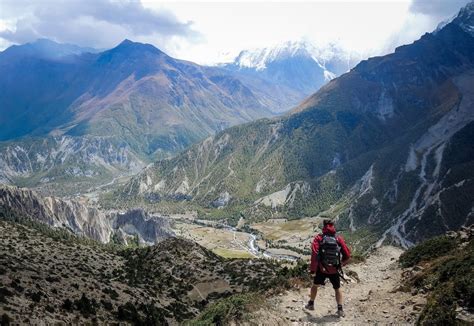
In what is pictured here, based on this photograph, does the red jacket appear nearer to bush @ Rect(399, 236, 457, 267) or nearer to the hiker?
the hiker

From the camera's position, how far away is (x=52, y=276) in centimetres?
6306

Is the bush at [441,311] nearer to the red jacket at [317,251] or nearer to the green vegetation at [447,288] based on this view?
the green vegetation at [447,288]

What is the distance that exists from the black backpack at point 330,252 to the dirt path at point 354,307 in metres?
3.38

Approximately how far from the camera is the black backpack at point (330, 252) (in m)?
26.1

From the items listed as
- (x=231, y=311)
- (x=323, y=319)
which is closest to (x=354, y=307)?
(x=323, y=319)

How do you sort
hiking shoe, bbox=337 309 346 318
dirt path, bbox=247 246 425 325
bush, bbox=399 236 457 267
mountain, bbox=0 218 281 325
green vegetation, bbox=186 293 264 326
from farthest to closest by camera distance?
mountain, bbox=0 218 281 325 → bush, bbox=399 236 457 267 → hiking shoe, bbox=337 309 346 318 → dirt path, bbox=247 246 425 325 → green vegetation, bbox=186 293 264 326

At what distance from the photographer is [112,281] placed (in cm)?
7631

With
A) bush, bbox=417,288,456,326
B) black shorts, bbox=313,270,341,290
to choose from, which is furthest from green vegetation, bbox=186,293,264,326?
bush, bbox=417,288,456,326

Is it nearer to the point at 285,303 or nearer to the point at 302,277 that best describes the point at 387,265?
the point at 302,277

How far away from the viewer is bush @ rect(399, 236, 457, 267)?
42.8 metres

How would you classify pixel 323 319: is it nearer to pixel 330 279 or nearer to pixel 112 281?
pixel 330 279

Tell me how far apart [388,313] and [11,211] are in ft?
475

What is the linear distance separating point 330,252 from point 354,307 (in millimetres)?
5830

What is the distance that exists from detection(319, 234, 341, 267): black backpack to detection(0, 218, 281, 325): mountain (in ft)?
52.2
